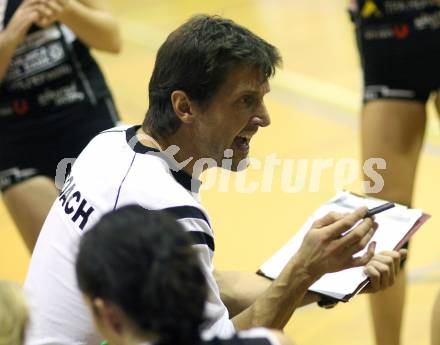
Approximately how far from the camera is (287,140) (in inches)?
237

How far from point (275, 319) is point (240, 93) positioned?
2.16 feet

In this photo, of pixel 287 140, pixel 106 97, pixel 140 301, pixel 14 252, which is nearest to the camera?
Result: pixel 140 301

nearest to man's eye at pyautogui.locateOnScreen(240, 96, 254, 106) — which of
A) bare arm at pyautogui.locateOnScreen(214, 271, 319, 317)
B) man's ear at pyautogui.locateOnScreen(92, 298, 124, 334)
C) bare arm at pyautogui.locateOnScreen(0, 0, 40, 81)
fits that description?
bare arm at pyautogui.locateOnScreen(214, 271, 319, 317)

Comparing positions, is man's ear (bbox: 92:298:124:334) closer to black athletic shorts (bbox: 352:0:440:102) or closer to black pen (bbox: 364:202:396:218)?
black pen (bbox: 364:202:396:218)

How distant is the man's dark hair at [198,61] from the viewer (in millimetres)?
2734

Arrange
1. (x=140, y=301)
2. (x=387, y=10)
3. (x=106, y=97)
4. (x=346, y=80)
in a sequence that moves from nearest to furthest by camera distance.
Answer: (x=140, y=301) < (x=387, y=10) < (x=106, y=97) < (x=346, y=80)

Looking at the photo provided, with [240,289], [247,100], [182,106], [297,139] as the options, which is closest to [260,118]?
[247,100]

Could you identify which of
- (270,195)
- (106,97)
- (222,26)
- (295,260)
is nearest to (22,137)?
(106,97)

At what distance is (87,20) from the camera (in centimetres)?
377

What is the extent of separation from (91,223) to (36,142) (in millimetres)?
1382

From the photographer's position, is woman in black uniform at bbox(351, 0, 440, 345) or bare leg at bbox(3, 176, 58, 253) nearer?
woman in black uniform at bbox(351, 0, 440, 345)

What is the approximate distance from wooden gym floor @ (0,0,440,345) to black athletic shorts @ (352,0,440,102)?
107 cm

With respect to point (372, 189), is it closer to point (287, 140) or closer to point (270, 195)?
point (270, 195)

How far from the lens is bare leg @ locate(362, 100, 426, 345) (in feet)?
12.0
